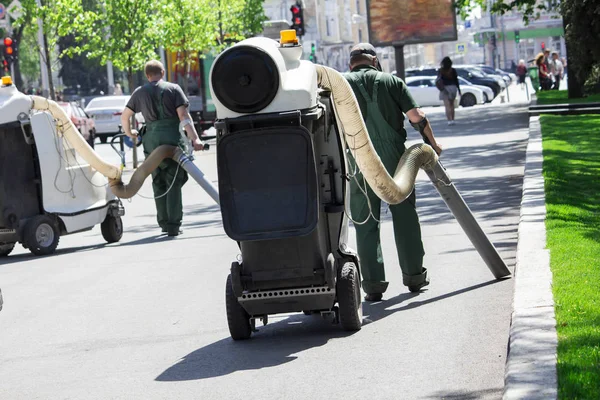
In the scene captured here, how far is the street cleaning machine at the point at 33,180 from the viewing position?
14133 millimetres

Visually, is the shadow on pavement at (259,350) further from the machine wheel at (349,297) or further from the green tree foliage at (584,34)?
the green tree foliage at (584,34)

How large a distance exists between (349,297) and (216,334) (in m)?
1.00

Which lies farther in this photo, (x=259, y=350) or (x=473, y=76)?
(x=473, y=76)

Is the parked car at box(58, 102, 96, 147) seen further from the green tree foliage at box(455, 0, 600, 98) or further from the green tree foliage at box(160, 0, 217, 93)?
the green tree foliage at box(455, 0, 600, 98)

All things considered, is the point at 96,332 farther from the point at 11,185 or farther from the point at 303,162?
the point at 11,185

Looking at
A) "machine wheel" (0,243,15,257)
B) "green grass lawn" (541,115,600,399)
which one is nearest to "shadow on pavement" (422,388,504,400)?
"green grass lawn" (541,115,600,399)

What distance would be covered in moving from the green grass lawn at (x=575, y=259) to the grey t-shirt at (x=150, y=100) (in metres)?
4.13

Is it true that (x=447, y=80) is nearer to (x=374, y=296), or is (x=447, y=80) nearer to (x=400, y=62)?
(x=400, y=62)

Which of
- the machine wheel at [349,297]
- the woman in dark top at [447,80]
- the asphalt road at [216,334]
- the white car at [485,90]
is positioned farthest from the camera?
the white car at [485,90]

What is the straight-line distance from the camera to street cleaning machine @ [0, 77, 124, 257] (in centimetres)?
1413

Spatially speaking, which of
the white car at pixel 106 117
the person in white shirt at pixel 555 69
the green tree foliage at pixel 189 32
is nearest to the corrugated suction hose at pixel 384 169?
the green tree foliage at pixel 189 32

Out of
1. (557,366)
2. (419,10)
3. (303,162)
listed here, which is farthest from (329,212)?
(419,10)

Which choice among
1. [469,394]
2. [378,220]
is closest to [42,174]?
[378,220]

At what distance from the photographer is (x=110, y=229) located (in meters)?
15.2
